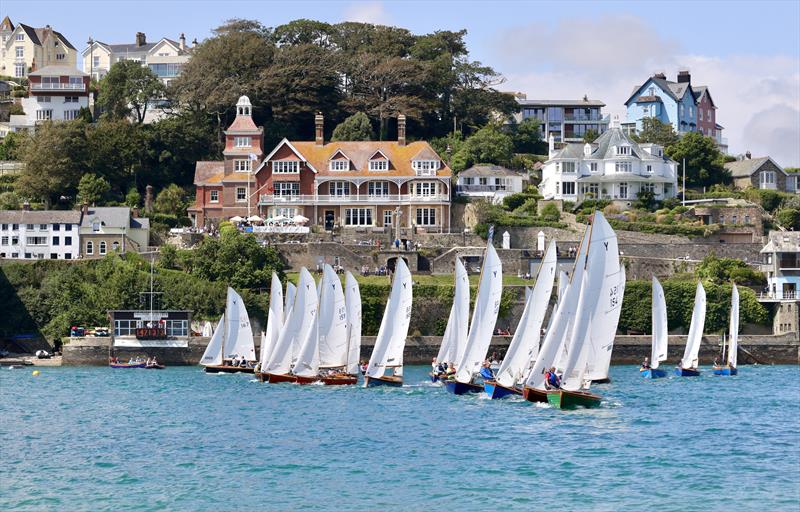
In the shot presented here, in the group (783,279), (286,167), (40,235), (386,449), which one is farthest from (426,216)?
(386,449)

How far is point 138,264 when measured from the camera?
97875 mm

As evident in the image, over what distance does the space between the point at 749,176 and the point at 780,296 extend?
3014 centimetres

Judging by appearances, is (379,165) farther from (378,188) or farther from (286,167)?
(286,167)

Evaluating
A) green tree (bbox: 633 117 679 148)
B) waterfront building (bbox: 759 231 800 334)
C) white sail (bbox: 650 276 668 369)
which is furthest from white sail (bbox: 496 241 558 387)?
green tree (bbox: 633 117 679 148)

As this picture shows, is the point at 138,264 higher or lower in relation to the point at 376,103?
lower

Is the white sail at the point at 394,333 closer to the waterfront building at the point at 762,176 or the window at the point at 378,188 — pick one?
the window at the point at 378,188

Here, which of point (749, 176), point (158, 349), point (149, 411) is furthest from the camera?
point (749, 176)

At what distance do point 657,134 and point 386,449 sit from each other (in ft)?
273

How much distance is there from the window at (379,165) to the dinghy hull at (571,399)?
176ft

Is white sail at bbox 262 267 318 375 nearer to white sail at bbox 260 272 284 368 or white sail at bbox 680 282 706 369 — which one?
white sail at bbox 260 272 284 368

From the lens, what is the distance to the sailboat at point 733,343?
85.7 meters

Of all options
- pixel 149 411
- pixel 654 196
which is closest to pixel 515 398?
pixel 149 411

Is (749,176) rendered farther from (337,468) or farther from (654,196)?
(337,468)

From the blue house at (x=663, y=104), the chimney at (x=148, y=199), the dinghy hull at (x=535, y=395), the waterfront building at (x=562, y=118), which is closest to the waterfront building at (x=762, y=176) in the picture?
the blue house at (x=663, y=104)
